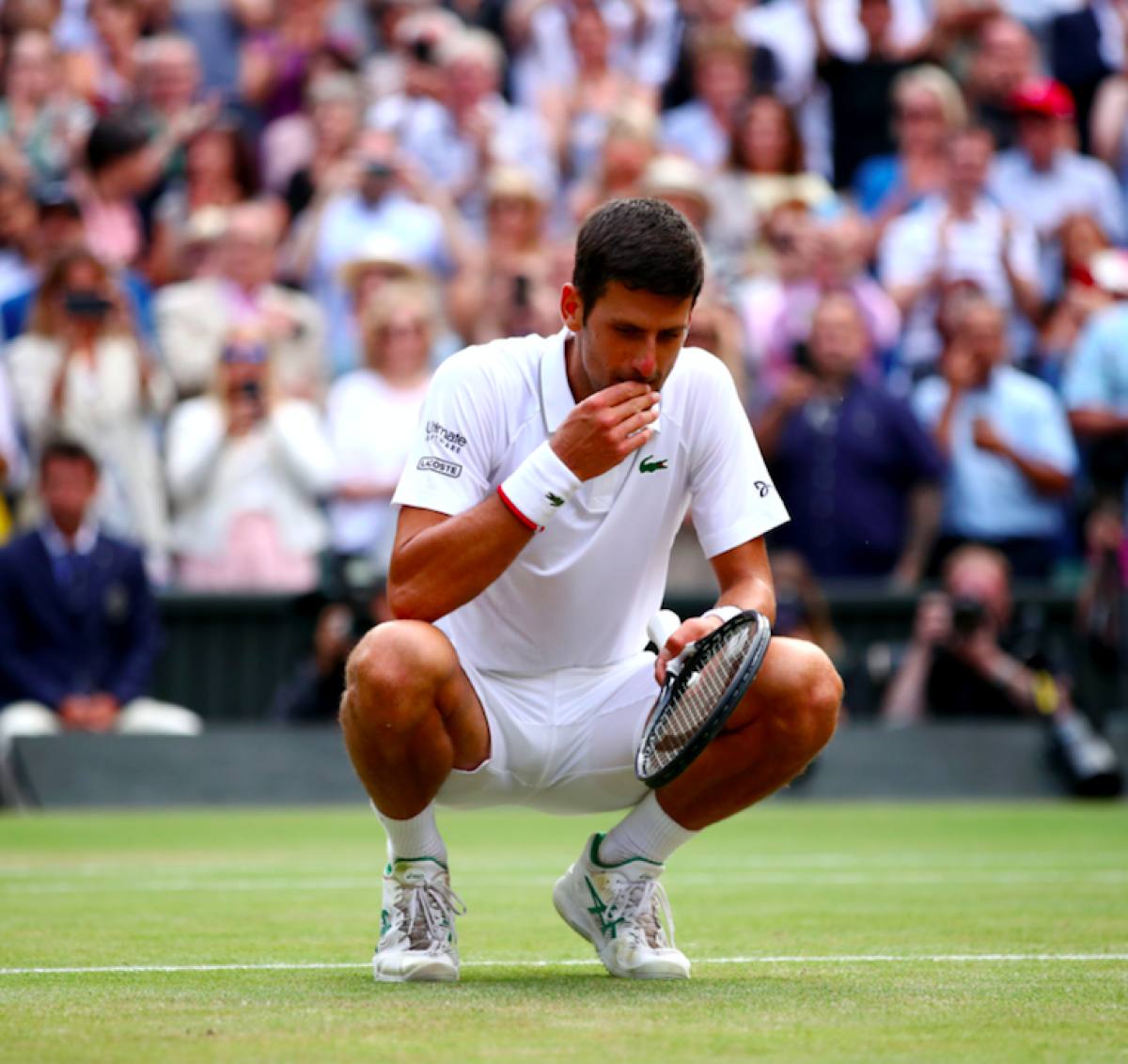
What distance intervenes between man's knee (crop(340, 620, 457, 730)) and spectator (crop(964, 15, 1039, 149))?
9530 millimetres

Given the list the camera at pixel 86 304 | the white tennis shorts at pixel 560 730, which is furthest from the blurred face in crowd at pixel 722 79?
the white tennis shorts at pixel 560 730

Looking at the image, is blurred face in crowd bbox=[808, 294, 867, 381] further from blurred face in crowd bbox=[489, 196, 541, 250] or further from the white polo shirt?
the white polo shirt

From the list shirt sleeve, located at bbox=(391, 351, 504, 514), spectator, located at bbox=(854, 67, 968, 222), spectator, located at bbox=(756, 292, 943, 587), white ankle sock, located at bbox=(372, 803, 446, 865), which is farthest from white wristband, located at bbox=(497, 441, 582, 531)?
spectator, located at bbox=(854, 67, 968, 222)

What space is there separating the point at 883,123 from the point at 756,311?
8.23 feet

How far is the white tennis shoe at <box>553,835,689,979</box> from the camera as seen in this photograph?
4316mm

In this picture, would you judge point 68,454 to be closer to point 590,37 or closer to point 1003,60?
point 590,37

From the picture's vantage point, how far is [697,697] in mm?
4047

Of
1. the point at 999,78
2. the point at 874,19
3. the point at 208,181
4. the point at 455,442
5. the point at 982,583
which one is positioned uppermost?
the point at 874,19

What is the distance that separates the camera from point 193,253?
11680 mm

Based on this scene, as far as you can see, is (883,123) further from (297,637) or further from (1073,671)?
(297,637)

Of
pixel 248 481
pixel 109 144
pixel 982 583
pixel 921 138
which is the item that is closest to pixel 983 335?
pixel 982 583

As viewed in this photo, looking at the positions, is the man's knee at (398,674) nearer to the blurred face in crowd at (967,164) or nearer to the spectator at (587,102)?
the blurred face in crowd at (967,164)

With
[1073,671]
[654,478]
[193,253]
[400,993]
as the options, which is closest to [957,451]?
[1073,671]

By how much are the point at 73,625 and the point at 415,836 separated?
6433 mm
